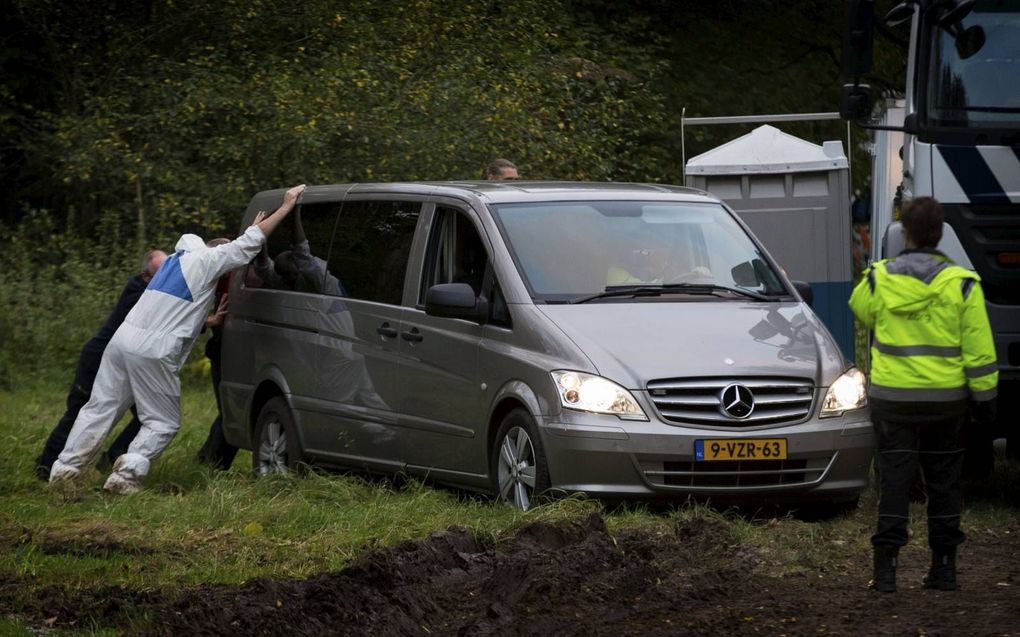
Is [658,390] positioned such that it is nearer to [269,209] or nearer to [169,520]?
[169,520]

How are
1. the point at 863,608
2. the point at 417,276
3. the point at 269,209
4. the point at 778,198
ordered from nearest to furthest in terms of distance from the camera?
the point at 863,608, the point at 417,276, the point at 269,209, the point at 778,198

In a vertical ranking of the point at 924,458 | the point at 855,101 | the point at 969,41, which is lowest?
the point at 924,458

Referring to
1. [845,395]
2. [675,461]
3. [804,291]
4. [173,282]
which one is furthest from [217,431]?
[845,395]

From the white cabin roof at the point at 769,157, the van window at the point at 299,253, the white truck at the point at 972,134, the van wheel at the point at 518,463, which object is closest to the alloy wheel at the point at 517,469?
the van wheel at the point at 518,463

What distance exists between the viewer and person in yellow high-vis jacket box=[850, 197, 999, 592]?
23.0 feet

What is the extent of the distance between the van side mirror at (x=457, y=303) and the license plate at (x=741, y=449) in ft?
4.70

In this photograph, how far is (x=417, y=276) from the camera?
31.5 ft

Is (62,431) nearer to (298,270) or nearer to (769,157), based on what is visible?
(298,270)

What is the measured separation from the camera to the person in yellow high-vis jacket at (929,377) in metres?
Answer: 7.00

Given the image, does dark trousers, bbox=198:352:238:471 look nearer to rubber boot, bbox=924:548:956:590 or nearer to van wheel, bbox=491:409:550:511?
van wheel, bbox=491:409:550:511

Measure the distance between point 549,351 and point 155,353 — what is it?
10.3ft

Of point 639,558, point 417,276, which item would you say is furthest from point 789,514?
point 417,276

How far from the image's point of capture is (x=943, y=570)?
23.0 ft

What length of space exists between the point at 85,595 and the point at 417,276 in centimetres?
338
